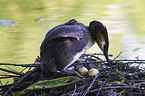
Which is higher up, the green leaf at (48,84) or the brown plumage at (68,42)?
the brown plumage at (68,42)

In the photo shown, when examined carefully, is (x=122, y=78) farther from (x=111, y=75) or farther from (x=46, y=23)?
(x=46, y=23)

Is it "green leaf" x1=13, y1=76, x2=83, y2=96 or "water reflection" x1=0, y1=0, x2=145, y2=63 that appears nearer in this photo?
"green leaf" x1=13, y1=76, x2=83, y2=96

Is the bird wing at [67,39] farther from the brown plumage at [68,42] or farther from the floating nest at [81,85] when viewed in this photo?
the floating nest at [81,85]

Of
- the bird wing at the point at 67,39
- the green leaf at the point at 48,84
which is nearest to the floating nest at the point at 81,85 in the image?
the green leaf at the point at 48,84

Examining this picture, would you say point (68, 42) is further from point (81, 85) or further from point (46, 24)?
point (46, 24)

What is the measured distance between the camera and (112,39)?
2744mm

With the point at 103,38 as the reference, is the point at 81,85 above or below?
below

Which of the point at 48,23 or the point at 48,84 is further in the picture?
the point at 48,23

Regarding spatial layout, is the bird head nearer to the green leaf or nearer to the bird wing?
the bird wing

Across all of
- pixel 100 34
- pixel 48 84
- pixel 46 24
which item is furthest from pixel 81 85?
pixel 46 24

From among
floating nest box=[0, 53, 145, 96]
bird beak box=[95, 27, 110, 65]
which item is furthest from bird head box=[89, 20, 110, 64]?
floating nest box=[0, 53, 145, 96]

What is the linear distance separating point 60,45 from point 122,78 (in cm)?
39

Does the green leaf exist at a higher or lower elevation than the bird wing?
lower

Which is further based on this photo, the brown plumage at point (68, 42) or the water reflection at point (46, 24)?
the water reflection at point (46, 24)
